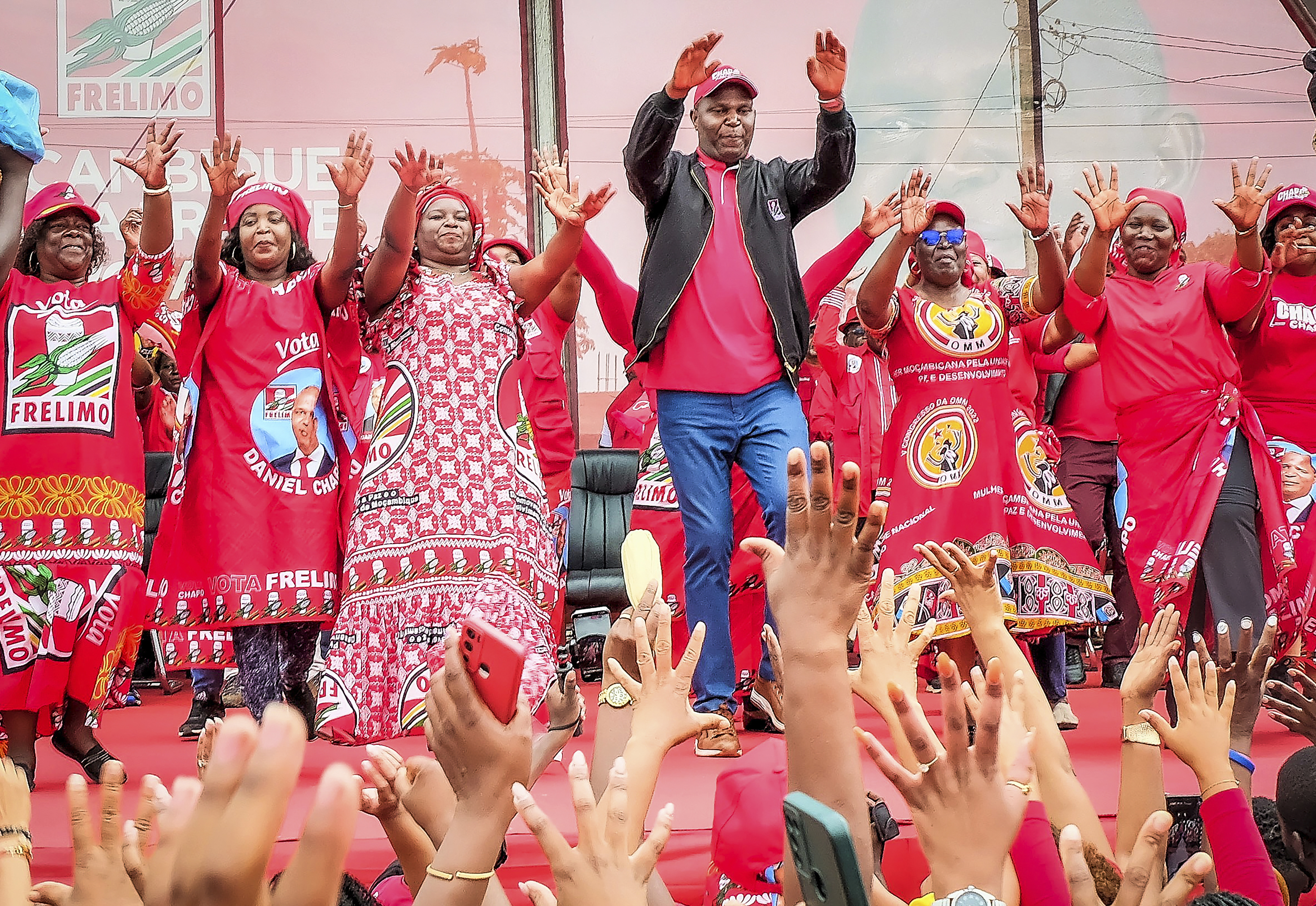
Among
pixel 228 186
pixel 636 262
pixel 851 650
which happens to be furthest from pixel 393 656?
pixel 636 262

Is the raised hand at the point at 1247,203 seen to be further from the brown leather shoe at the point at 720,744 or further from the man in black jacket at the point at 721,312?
the brown leather shoe at the point at 720,744

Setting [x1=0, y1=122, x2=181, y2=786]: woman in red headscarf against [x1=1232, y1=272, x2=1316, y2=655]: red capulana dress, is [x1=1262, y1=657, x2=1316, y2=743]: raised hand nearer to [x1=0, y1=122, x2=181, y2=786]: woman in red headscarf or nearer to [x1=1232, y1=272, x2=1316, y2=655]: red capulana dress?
[x1=1232, y1=272, x2=1316, y2=655]: red capulana dress

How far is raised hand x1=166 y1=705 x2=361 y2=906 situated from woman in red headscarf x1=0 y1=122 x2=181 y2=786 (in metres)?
2.90

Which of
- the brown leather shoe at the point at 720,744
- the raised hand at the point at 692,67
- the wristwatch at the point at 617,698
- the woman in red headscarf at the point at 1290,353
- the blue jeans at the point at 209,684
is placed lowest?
the blue jeans at the point at 209,684

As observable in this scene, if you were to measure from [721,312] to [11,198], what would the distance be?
1935 millimetres

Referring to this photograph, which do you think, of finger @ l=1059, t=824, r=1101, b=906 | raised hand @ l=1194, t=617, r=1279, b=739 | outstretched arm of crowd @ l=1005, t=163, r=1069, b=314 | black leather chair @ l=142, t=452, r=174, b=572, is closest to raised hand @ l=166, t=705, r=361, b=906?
finger @ l=1059, t=824, r=1101, b=906

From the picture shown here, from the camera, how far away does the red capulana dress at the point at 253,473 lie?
3.66 meters

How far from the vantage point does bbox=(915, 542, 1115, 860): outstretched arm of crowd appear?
205cm

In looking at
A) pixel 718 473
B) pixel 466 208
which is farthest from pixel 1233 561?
pixel 466 208

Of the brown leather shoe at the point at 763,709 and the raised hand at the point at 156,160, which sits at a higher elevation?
the raised hand at the point at 156,160

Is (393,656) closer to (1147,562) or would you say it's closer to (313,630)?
(313,630)

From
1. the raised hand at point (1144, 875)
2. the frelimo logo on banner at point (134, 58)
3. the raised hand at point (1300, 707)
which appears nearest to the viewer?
the raised hand at point (1144, 875)

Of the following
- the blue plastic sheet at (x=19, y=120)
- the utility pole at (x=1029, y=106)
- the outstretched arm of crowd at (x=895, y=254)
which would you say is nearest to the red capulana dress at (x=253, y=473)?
the blue plastic sheet at (x=19, y=120)

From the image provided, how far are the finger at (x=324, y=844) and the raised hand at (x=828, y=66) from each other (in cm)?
310
